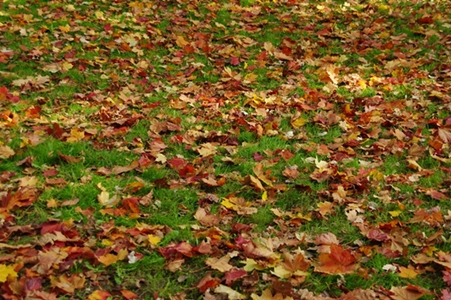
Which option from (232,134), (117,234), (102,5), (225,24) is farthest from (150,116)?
(102,5)

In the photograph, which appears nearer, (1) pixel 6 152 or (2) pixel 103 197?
(2) pixel 103 197

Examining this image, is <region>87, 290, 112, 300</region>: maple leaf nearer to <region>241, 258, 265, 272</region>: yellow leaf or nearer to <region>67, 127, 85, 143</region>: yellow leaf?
<region>241, 258, 265, 272</region>: yellow leaf

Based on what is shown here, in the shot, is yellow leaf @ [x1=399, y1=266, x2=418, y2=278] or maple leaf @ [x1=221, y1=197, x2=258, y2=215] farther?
maple leaf @ [x1=221, y1=197, x2=258, y2=215]

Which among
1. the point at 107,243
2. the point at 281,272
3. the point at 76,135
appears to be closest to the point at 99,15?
the point at 76,135

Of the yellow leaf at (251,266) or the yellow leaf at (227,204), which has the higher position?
the yellow leaf at (251,266)

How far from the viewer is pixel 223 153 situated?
4.20 meters

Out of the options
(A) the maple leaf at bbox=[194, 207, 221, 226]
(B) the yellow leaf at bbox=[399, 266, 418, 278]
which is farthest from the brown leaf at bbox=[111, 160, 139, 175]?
(B) the yellow leaf at bbox=[399, 266, 418, 278]

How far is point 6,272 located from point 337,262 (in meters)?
1.70

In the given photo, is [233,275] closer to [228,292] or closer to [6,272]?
[228,292]

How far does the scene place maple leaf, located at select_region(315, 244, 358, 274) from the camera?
2836 mm

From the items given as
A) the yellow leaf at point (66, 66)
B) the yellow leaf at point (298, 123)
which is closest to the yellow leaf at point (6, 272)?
the yellow leaf at point (298, 123)

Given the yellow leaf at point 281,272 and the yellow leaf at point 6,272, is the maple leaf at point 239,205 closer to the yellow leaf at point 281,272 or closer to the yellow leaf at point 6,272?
the yellow leaf at point 281,272

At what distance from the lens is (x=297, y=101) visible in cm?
499

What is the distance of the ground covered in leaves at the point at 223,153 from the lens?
113 inches
